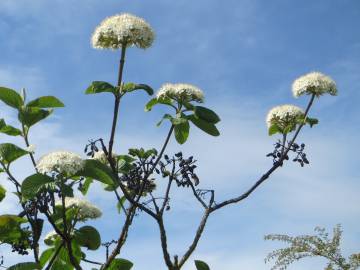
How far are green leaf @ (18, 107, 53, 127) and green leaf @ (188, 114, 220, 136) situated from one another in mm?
994

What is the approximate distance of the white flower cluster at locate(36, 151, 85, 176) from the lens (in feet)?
11.7

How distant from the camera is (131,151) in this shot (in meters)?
4.28

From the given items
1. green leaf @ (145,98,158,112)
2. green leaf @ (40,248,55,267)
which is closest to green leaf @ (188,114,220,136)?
green leaf @ (145,98,158,112)

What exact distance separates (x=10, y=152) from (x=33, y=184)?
0.49 m

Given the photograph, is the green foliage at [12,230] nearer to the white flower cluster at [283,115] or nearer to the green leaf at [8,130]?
the green leaf at [8,130]

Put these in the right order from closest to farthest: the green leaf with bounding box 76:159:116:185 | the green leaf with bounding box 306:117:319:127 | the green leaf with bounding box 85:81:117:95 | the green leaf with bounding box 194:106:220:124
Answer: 1. the green leaf with bounding box 76:159:116:185
2. the green leaf with bounding box 85:81:117:95
3. the green leaf with bounding box 194:106:220:124
4. the green leaf with bounding box 306:117:319:127

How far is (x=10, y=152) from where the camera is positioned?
3.88 meters

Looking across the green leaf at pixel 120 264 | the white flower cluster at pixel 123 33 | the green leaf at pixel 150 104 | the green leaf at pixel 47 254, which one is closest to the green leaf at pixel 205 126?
the green leaf at pixel 150 104

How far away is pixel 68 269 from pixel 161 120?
3.93 feet

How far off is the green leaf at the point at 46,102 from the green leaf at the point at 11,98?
73mm

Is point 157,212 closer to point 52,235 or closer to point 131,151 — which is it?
point 131,151

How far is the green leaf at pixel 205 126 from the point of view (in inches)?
166

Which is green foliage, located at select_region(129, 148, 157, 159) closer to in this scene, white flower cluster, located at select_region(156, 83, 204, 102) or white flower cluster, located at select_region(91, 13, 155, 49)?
white flower cluster, located at select_region(156, 83, 204, 102)

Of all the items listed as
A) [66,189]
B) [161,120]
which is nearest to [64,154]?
[66,189]
